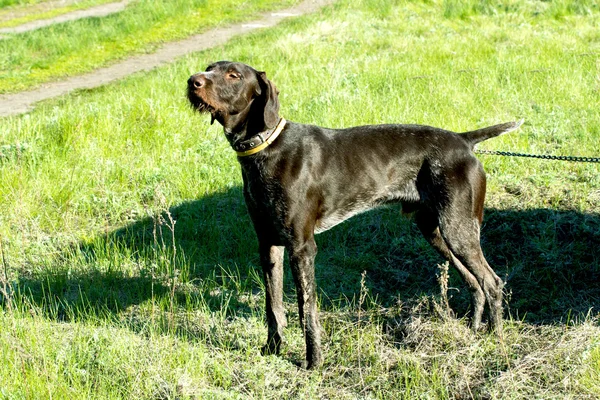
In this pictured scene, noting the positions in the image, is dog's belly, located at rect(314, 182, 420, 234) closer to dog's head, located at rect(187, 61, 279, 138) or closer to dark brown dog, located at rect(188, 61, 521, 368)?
dark brown dog, located at rect(188, 61, 521, 368)

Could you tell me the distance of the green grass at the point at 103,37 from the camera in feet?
41.7

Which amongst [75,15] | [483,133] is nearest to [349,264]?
[483,133]

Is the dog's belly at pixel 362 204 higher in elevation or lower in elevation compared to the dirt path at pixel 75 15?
higher

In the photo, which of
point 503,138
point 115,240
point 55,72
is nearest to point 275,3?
point 55,72

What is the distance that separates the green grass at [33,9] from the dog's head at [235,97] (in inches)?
554

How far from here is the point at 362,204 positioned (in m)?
4.77

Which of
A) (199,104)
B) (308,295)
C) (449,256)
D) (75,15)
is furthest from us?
(75,15)

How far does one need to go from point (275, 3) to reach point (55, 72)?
23.7 ft

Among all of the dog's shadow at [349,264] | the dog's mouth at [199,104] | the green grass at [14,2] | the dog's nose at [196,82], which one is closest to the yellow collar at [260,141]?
the dog's mouth at [199,104]

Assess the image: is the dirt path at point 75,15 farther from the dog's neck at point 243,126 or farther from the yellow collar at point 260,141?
the yellow collar at point 260,141

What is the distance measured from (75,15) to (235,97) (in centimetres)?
1457

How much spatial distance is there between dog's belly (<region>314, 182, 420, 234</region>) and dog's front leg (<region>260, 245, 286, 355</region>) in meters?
0.35

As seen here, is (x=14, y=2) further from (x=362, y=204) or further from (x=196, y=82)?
(x=362, y=204)

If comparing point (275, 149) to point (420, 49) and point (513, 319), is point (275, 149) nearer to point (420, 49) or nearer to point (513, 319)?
point (513, 319)
